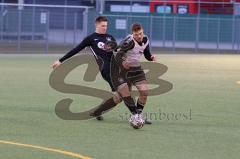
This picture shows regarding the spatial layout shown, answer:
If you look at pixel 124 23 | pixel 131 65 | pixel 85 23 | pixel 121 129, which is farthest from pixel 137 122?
pixel 124 23

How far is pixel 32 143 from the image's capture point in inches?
368

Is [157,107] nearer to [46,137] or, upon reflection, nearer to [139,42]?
[139,42]

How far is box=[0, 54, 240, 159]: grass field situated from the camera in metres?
8.93

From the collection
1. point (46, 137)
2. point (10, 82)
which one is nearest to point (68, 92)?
point (10, 82)

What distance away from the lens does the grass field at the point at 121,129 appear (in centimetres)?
893

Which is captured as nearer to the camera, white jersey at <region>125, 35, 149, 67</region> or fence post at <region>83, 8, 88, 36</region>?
white jersey at <region>125, 35, 149, 67</region>

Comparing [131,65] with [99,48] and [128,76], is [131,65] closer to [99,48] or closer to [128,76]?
[128,76]

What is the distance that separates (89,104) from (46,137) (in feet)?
13.3

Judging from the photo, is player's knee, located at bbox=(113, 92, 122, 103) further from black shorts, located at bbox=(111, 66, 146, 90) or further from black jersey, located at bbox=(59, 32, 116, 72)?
black jersey, located at bbox=(59, 32, 116, 72)

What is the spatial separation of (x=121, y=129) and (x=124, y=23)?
101ft

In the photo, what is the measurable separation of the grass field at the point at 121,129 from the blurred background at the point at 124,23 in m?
19.4

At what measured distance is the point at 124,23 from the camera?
41219mm

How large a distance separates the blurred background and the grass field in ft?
63.7

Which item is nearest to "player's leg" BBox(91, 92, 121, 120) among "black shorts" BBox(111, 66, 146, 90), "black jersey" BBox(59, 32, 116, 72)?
"black shorts" BBox(111, 66, 146, 90)
